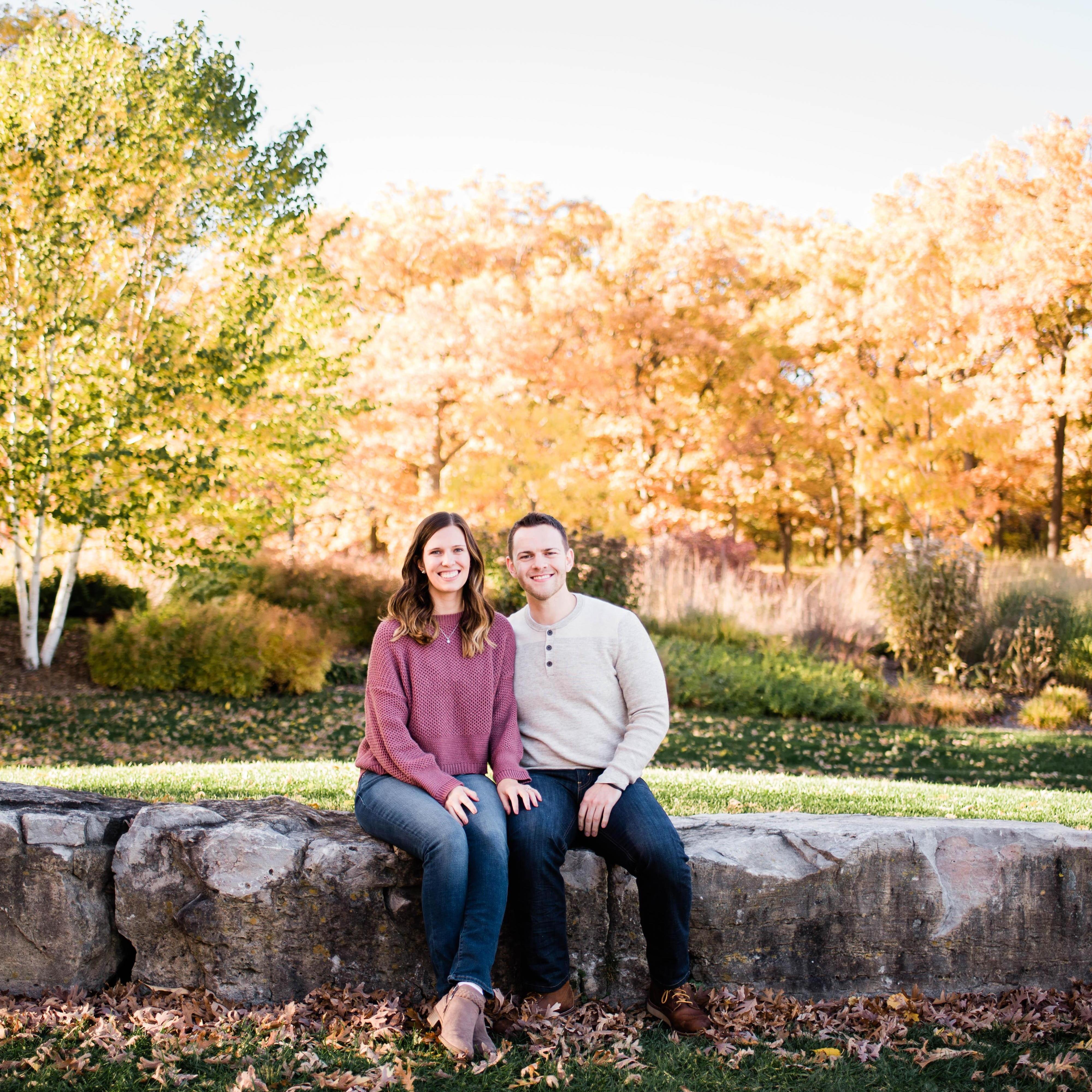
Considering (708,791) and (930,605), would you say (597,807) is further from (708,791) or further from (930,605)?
(930,605)

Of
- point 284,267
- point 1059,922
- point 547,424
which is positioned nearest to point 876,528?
point 547,424

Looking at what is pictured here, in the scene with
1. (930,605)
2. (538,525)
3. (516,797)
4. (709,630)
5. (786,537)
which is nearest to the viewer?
(516,797)

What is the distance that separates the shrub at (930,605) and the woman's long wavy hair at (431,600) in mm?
9365

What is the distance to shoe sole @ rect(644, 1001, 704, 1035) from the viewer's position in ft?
8.85

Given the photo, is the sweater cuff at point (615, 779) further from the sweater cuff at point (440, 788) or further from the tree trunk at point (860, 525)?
the tree trunk at point (860, 525)

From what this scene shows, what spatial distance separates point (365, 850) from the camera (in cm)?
284

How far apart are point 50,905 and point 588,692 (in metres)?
1.66

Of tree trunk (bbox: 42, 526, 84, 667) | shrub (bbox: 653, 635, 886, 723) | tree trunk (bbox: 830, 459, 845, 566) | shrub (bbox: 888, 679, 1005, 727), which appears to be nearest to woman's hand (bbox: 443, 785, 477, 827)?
shrub (bbox: 653, 635, 886, 723)

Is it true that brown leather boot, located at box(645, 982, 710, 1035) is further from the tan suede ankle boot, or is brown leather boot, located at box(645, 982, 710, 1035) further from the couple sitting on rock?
the tan suede ankle boot

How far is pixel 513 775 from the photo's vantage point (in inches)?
114

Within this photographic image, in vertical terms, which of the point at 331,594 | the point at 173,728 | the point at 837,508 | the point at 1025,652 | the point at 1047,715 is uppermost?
the point at 837,508

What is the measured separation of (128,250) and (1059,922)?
29.7 feet

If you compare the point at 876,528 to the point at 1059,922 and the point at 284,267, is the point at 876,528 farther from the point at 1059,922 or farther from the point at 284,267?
the point at 1059,922

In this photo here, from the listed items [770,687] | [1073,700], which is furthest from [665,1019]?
[1073,700]
